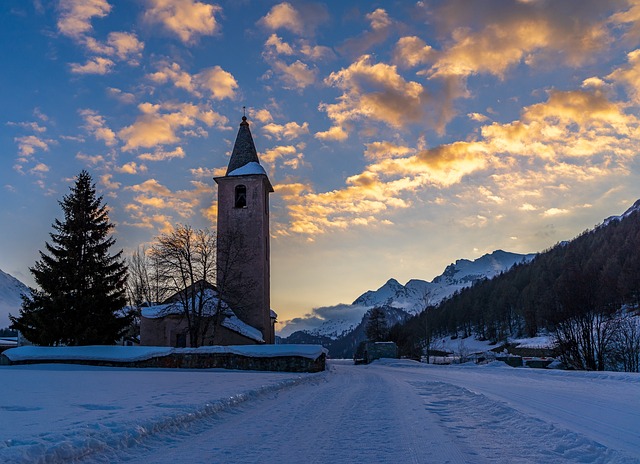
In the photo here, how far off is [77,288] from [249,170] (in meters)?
17.4

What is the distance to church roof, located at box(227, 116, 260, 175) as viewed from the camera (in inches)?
1720

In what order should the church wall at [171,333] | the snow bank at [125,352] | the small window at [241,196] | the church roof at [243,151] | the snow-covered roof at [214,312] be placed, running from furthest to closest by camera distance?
1. the church roof at [243,151]
2. the small window at [241,196]
3. the church wall at [171,333]
4. the snow-covered roof at [214,312]
5. the snow bank at [125,352]

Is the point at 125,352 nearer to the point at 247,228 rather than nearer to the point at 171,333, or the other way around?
the point at 171,333

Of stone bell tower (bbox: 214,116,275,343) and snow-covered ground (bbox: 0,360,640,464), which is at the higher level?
stone bell tower (bbox: 214,116,275,343)

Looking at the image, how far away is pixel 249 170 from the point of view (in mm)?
42312

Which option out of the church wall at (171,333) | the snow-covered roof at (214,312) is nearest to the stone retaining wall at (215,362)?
the snow-covered roof at (214,312)

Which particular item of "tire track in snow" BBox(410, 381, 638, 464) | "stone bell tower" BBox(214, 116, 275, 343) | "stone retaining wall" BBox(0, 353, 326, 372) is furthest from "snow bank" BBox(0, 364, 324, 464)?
"stone bell tower" BBox(214, 116, 275, 343)

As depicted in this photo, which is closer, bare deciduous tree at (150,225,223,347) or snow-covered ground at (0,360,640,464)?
snow-covered ground at (0,360,640,464)

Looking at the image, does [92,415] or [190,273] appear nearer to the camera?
[92,415]

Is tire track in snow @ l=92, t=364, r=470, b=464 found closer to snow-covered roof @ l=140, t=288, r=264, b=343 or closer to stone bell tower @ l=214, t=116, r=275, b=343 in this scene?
snow-covered roof @ l=140, t=288, r=264, b=343

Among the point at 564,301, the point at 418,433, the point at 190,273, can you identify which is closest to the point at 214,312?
the point at 190,273

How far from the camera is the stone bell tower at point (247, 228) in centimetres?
3881

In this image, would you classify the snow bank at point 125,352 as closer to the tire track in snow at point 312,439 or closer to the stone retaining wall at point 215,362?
the stone retaining wall at point 215,362

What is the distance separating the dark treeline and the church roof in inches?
1006
